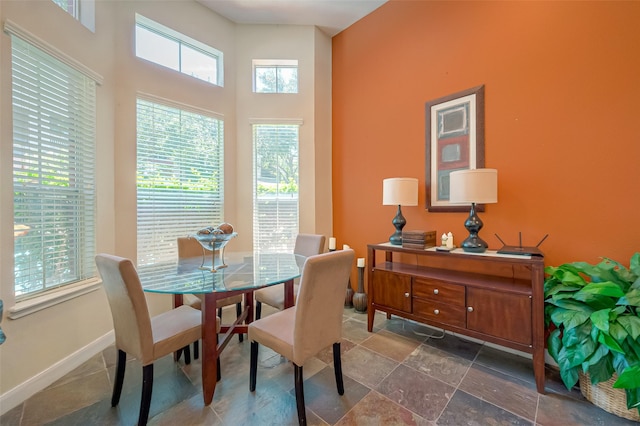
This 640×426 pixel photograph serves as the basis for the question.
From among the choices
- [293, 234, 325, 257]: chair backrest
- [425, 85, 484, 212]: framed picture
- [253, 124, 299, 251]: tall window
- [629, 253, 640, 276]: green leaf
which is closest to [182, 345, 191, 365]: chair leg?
[293, 234, 325, 257]: chair backrest

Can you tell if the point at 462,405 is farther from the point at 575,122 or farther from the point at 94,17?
the point at 94,17

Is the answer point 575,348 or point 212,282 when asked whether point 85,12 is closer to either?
point 212,282

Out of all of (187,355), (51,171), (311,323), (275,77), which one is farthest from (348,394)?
(275,77)

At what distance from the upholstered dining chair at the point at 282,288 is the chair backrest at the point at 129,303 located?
3.29ft

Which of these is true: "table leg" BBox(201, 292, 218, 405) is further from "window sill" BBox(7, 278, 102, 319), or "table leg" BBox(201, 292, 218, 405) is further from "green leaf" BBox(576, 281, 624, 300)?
"green leaf" BBox(576, 281, 624, 300)

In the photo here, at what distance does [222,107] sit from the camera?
10.7 ft

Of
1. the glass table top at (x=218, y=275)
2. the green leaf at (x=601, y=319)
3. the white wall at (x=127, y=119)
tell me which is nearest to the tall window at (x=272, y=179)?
the white wall at (x=127, y=119)

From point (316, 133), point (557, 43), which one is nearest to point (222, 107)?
point (316, 133)

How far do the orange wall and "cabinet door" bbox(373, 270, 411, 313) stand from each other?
689mm

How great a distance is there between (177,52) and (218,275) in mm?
2789

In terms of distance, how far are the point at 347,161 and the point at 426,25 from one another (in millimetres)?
1675

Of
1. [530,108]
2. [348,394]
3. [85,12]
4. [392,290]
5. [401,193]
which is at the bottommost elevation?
[348,394]

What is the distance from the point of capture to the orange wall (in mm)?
1770

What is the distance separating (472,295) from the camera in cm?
196
